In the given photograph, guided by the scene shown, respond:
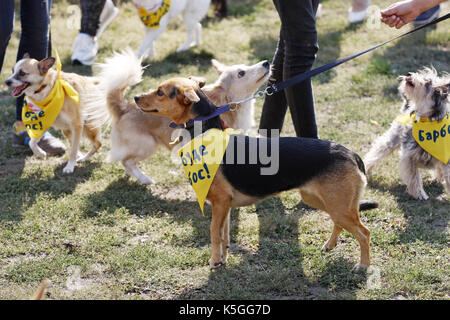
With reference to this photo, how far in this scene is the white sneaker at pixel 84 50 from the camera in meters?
7.96

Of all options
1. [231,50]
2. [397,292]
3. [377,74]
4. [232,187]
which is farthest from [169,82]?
[231,50]

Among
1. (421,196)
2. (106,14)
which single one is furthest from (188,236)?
(106,14)

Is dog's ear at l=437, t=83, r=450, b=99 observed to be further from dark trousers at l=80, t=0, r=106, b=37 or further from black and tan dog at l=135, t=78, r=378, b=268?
dark trousers at l=80, t=0, r=106, b=37

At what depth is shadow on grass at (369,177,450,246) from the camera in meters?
3.75

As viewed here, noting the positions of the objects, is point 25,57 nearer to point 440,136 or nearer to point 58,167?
point 58,167

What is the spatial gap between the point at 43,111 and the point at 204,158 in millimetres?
A: 2382

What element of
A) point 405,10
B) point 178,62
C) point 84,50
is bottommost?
point 178,62

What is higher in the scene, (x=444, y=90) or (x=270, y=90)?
(x=270, y=90)

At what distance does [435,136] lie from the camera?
Answer: 14.3 ft

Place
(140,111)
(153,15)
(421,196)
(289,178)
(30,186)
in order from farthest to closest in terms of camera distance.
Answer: (153,15), (140,111), (30,186), (421,196), (289,178)

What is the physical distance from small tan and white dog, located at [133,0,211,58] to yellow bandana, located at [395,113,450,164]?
4.60 meters

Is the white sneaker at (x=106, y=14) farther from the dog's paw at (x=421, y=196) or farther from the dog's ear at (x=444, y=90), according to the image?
the dog's paw at (x=421, y=196)

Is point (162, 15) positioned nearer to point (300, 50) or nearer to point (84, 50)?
point (84, 50)
